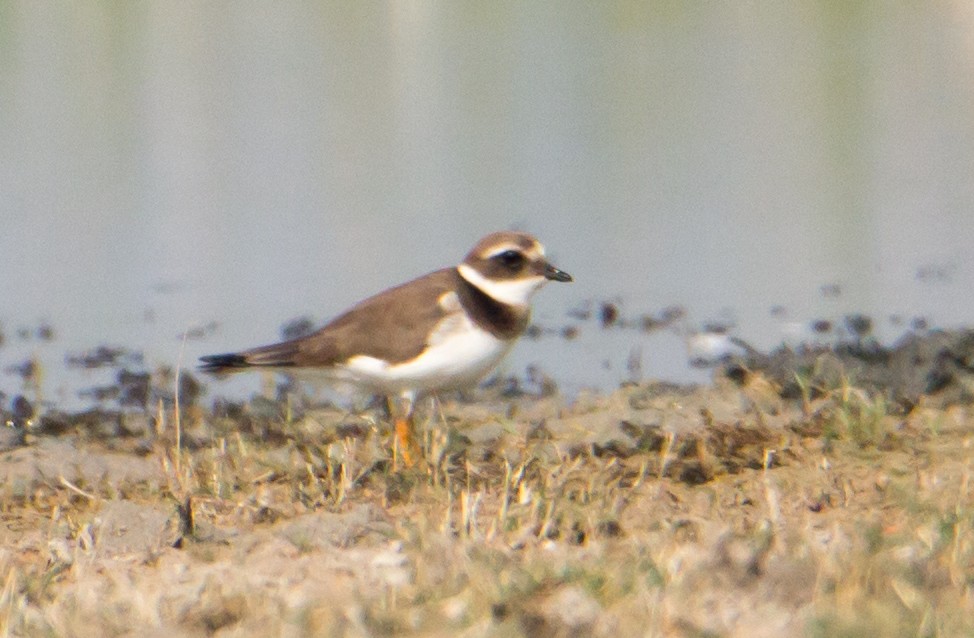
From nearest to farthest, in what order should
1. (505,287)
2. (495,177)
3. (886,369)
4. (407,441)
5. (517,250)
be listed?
(407,441)
(505,287)
(517,250)
(886,369)
(495,177)

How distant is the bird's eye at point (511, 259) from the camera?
6.82 m

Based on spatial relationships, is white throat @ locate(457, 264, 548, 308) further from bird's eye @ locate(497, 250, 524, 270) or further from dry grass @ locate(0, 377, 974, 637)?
dry grass @ locate(0, 377, 974, 637)

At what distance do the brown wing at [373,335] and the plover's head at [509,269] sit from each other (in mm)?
103

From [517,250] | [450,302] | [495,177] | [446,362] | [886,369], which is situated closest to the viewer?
[446,362]

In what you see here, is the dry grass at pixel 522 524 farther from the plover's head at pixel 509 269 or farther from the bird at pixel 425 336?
the plover's head at pixel 509 269

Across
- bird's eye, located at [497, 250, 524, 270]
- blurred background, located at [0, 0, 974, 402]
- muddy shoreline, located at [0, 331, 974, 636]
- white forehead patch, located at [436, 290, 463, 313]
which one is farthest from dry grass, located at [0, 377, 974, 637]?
blurred background, located at [0, 0, 974, 402]

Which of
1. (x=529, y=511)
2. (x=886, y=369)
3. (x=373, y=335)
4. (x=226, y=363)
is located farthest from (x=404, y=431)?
(x=886, y=369)

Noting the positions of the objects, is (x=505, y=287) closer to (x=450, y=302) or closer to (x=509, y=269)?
(x=509, y=269)

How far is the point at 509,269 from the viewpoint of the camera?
6.82 m

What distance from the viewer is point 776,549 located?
4.12 metres

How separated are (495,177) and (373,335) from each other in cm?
688

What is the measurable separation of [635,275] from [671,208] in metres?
1.87

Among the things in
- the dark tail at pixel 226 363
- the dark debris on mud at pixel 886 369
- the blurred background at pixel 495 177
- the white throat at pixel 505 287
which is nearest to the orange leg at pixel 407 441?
the white throat at pixel 505 287

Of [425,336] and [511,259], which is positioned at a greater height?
[511,259]
